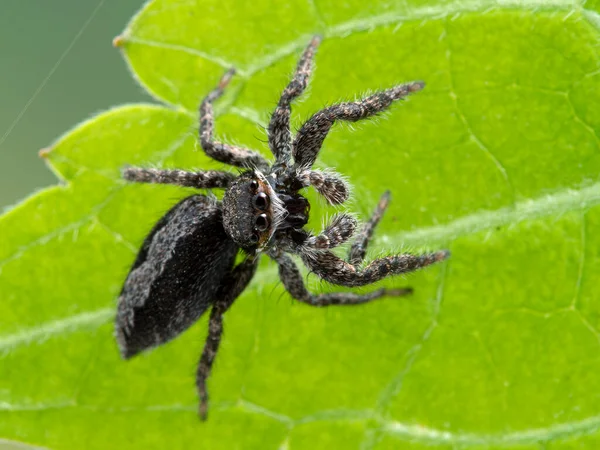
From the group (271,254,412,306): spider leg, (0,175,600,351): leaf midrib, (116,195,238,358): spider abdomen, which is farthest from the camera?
(271,254,412,306): spider leg

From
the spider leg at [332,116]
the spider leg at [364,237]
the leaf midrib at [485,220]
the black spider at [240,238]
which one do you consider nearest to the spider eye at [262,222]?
the black spider at [240,238]

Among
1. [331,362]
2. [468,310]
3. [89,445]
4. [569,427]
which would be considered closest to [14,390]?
[89,445]

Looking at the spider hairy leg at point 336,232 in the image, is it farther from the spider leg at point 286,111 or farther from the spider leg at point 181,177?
the spider leg at point 181,177

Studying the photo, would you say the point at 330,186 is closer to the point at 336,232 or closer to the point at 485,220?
the point at 336,232

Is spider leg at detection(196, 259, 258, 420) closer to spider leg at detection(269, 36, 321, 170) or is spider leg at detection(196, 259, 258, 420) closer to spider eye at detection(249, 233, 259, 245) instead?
spider eye at detection(249, 233, 259, 245)

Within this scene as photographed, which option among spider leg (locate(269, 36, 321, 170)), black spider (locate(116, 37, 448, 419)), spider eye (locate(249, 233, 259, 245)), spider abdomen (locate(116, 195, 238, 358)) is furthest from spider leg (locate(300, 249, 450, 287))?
spider leg (locate(269, 36, 321, 170))

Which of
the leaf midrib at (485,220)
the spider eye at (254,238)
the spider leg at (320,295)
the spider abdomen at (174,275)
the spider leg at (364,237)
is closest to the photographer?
the leaf midrib at (485,220)

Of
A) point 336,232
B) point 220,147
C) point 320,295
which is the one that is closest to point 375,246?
point 336,232
